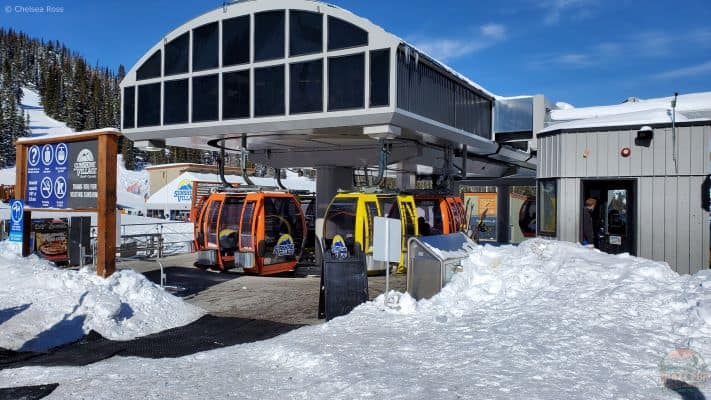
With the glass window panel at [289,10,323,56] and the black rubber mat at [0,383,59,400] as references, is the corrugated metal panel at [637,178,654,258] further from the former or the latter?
the black rubber mat at [0,383,59,400]

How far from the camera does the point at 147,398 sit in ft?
15.7

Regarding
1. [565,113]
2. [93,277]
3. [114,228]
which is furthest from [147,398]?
[565,113]

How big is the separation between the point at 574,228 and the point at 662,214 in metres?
1.42

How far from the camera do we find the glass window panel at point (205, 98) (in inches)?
537

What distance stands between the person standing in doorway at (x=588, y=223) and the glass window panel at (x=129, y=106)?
11.3 meters

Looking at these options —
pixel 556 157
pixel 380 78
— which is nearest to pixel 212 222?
pixel 380 78

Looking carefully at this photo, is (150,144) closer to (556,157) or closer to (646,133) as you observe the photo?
(556,157)

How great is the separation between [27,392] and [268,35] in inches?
379

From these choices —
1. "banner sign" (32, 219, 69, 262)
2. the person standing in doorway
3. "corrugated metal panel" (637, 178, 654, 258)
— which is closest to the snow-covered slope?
"banner sign" (32, 219, 69, 262)

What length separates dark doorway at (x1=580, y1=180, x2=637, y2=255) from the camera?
→ 991 centimetres

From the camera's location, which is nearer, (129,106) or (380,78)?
(380,78)

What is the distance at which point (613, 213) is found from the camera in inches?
404

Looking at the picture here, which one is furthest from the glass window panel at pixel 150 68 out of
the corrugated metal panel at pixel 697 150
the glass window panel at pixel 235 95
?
the corrugated metal panel at pixel 697 150

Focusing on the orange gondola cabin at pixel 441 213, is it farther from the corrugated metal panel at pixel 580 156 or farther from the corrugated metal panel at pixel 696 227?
the corrugated metal panel at pixel 696 227
